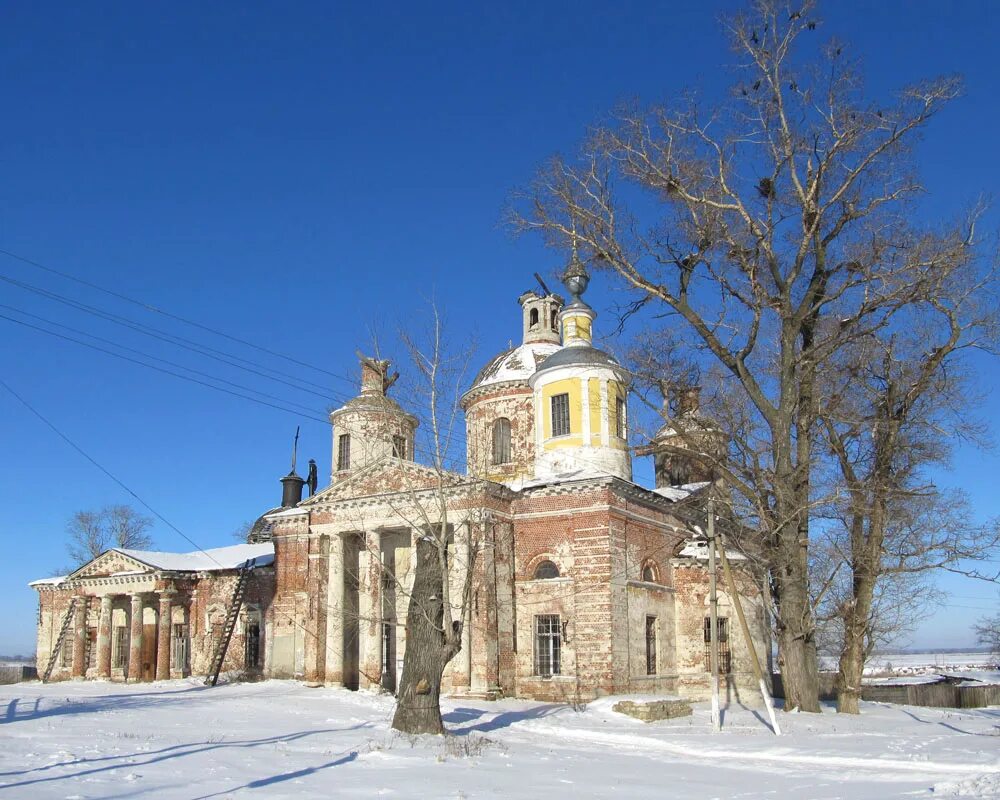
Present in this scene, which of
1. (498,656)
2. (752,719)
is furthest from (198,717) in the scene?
(752,719)

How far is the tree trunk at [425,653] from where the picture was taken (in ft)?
50.5

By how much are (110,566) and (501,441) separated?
16637 mm

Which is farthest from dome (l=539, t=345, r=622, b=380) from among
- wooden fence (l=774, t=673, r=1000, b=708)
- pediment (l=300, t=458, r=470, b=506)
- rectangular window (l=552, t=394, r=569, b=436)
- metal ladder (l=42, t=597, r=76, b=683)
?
metal ladder (l=42, t=597, r=76, b=683)

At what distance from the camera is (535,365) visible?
102 ft

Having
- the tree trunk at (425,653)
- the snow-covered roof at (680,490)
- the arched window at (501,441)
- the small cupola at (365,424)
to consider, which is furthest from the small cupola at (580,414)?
the tree trunk at (425,653)

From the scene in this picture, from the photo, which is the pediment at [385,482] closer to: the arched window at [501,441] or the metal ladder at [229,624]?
the arched window at [501,441]

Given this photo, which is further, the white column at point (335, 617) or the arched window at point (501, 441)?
the arched window at point (501, 441)

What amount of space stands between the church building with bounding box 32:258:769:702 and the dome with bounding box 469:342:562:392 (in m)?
0.08

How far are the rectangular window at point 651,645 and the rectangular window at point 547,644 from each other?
2683mm

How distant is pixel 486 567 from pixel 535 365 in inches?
327

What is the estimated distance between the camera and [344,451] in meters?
34.0

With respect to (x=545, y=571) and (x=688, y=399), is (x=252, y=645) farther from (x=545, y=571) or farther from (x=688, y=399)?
(x=688, y=399)

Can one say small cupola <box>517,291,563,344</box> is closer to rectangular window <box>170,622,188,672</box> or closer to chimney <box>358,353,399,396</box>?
chimney <box>358,353,399,396</box>

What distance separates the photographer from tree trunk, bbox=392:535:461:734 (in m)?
15.4
